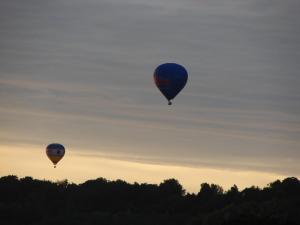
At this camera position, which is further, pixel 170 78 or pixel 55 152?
pixel 55 152

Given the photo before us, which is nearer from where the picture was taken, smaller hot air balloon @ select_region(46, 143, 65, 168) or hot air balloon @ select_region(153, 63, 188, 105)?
hot air balloon @ select_region(153, 63, 188, 105)

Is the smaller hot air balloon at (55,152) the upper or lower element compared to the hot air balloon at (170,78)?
upper

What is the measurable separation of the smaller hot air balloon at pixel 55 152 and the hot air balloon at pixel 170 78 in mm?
39365

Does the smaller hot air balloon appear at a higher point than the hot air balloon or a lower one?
higher

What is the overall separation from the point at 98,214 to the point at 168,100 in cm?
5119

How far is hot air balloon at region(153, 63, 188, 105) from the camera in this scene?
131875mm

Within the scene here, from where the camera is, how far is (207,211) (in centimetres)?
18562

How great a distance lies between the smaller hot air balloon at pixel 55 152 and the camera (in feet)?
562

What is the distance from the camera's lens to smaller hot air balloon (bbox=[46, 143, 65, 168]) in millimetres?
171400

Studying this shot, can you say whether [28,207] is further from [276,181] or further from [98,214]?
[276,181]

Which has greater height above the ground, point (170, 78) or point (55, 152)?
point (55, 152)

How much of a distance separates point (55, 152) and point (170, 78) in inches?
1731

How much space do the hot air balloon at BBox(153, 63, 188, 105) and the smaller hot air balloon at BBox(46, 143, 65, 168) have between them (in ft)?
129

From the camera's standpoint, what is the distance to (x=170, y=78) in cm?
Result: 13238
